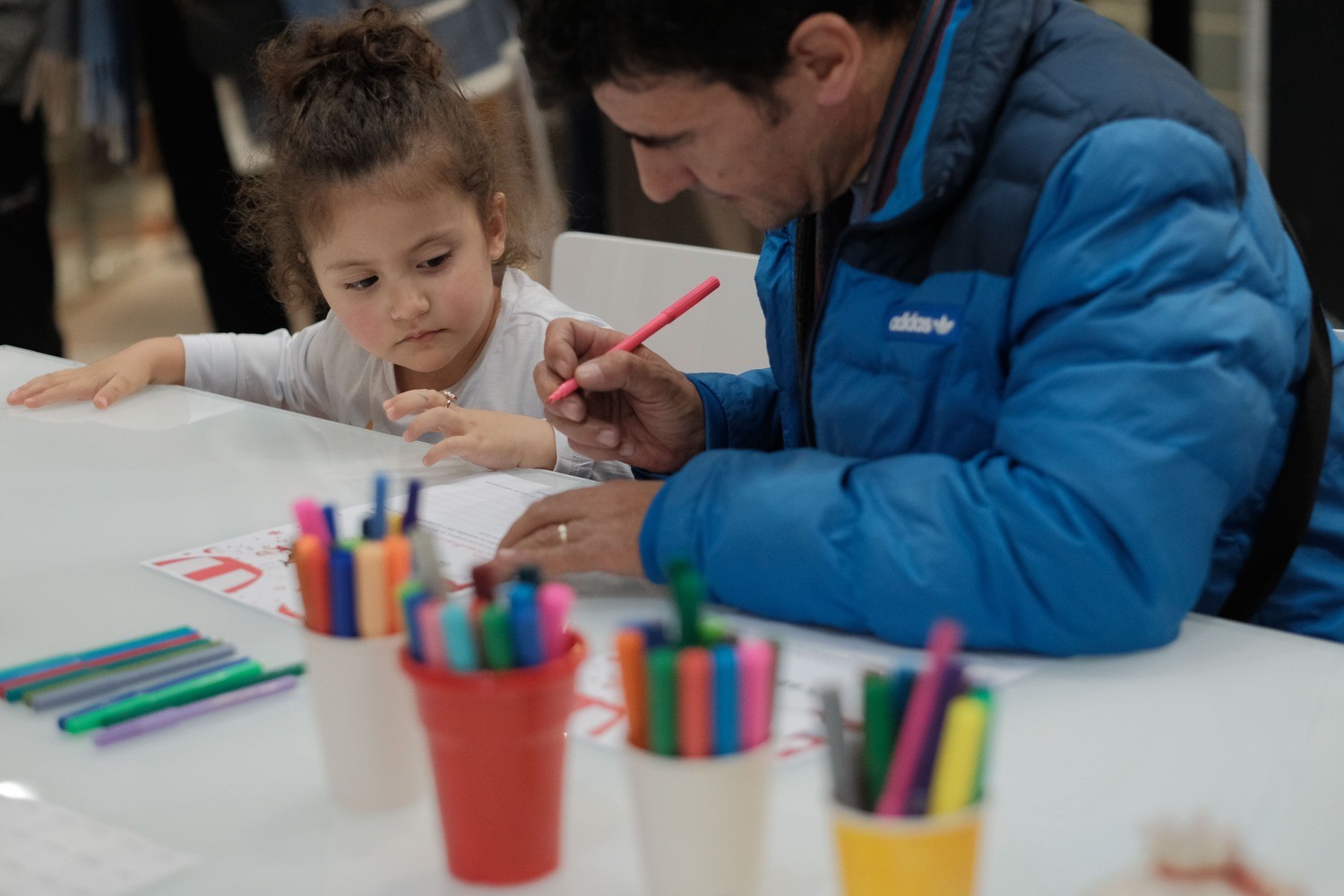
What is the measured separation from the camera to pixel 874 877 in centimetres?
48

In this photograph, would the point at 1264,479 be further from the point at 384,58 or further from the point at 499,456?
the point at 384,58

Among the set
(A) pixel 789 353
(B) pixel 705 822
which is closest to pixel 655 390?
(A) pixel 789 353

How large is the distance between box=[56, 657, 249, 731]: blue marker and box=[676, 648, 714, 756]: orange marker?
1.39 feet

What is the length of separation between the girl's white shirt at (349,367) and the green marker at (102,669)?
2.57 feet

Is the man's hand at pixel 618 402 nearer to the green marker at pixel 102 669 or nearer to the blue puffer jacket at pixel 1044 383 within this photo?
the blue puffer jacket at pixel 1044 383

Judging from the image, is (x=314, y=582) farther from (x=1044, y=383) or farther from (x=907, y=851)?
(x=1044, y=383)

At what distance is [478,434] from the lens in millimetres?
1297

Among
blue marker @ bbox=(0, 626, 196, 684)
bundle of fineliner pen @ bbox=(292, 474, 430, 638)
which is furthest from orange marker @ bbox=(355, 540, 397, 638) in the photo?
blue marker @ bbox=(0, 626, 196, 684)

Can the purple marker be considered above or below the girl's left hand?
above

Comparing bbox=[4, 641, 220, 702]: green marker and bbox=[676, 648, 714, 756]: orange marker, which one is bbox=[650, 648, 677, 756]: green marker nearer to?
bbox=[676, 648, 714, 756]: orange marker

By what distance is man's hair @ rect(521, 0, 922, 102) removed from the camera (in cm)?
86

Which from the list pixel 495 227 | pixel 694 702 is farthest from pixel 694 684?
pixel 495 227

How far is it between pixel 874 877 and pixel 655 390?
0.78 metres

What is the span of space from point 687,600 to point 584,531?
0.46 meters
